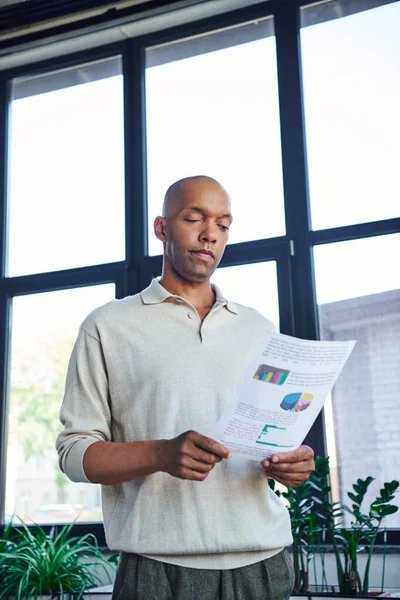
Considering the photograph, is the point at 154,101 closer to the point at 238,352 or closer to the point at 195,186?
the point at 195,186

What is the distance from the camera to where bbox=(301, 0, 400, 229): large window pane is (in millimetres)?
3334

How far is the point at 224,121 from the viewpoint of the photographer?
372cm

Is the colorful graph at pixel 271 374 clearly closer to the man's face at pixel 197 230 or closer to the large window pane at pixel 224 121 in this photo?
the man's face at pixel 197 230

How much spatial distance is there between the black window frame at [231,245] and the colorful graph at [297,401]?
1.91 meters

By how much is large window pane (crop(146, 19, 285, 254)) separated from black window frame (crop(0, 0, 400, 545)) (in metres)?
0.06

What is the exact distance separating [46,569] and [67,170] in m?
2.08

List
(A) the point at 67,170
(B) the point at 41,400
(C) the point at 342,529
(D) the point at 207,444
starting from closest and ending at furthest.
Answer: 1. (D) the point at 207,444
2. (C) the point at 342,529
3. (B) the point at 41,400
4. (A) the point at 67,170

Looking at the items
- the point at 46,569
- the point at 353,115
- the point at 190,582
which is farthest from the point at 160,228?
the point at 353,115

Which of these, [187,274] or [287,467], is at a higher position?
[187,274]

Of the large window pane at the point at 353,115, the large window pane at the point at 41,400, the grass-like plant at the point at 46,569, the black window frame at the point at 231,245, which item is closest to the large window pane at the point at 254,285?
the black window frame at the point at 231,245

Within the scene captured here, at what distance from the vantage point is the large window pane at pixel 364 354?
10.0 ft

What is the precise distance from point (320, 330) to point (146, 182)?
1223 millimetres

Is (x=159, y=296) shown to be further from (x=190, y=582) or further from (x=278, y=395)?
(x=190, y=582)

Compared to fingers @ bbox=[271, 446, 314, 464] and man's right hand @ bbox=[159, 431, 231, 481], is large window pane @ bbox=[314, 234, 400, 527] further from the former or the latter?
man's right hand @ bbox=[159, 431, 231, 481]
